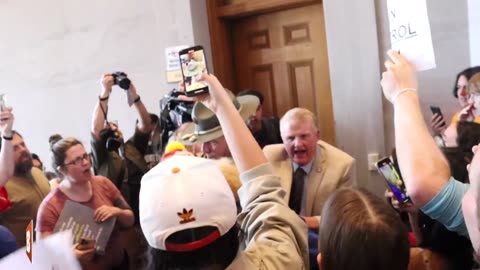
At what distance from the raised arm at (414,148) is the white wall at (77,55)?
2754 mm

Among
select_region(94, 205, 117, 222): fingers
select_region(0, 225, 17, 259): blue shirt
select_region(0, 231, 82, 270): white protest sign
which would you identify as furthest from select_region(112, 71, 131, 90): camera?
select_region(0, 231, 82, 270): white protest sign

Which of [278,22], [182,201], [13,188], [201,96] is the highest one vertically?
[278,22]

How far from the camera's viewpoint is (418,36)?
1.10m

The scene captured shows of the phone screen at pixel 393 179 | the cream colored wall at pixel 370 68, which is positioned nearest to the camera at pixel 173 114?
the cream colored wall at pixel 370 68

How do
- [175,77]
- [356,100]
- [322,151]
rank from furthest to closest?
[175,77] → [356,100] → [322,151]

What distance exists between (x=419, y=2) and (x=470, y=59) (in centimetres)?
181

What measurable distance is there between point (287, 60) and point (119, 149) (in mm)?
1385

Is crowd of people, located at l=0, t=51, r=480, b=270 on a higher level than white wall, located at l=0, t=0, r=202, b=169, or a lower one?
lower

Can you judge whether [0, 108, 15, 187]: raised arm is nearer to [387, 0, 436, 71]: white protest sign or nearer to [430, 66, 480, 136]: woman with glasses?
[387, 0, 436, 71]: white protest sign

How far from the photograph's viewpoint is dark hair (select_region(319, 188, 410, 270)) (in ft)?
2.97

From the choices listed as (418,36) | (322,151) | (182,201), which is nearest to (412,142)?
(418,36)

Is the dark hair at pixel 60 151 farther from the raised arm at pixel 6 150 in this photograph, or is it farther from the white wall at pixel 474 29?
the white wall at pixel 474 29

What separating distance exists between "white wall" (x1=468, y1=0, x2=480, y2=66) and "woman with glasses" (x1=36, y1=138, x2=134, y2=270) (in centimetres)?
196

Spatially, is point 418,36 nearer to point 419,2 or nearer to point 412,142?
point 419,2
